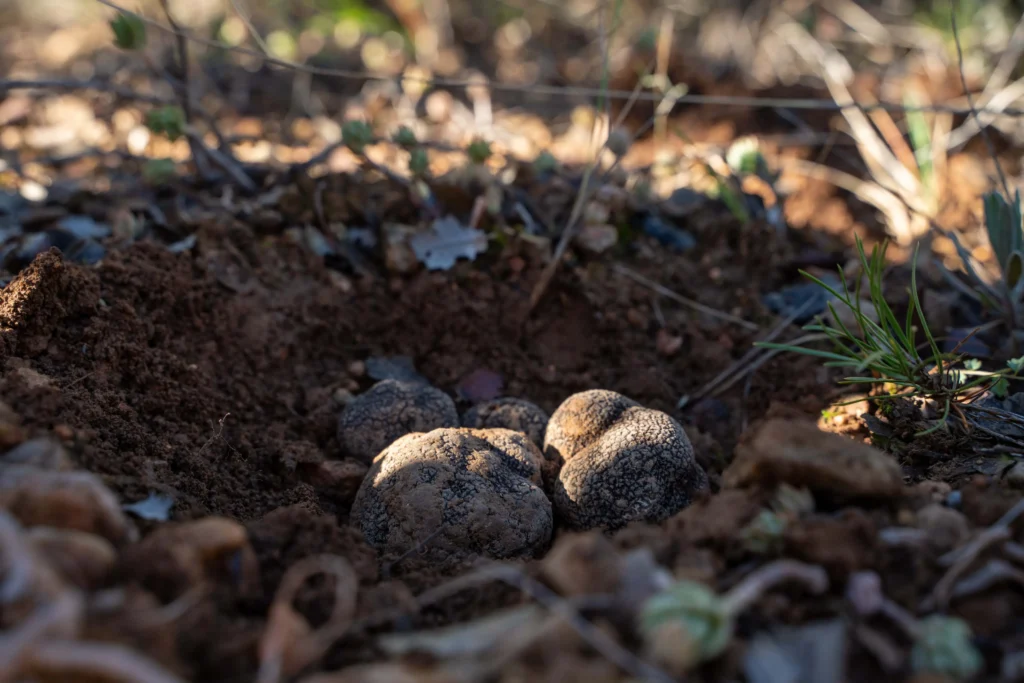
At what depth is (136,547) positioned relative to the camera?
137 centimetres

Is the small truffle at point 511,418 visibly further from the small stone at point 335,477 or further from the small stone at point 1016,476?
the small stone at point 1016,476

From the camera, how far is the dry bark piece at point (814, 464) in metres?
1.54

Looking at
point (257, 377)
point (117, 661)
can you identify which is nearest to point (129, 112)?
point (257, 377)

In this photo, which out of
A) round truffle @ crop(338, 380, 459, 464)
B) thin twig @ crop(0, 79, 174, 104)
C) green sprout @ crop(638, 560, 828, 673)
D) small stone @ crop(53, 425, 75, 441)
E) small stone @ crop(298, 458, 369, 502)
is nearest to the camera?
green sprout @ crop(638, 560, 828, 673)

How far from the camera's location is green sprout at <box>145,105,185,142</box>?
2867mm

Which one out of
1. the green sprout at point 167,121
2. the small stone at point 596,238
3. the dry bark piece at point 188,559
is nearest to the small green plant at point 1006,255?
the small stone at point 596,238

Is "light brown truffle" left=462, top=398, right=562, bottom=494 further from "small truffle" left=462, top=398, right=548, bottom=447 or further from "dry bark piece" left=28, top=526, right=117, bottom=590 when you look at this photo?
"dry bark piece" left=28, top=526, right=117, bottom=590

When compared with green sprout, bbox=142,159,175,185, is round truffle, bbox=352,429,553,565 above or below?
below

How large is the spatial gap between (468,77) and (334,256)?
95.8 inches

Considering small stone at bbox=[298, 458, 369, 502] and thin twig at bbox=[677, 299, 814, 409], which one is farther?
thin twig at bbox=[677, 299, 814, 409]

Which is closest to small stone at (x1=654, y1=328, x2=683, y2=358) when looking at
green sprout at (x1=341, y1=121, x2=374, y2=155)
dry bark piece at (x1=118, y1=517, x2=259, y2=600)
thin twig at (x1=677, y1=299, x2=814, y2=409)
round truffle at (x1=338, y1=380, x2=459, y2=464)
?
thin twig at (x1=677, y1=299, x2=814, y2=409)

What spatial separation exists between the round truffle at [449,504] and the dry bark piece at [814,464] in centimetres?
63

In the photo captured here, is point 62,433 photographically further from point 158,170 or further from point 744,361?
point 744,361

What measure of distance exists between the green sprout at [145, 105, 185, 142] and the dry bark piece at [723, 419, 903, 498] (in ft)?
7.75
